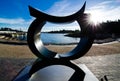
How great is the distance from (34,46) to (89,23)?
7.96 feet

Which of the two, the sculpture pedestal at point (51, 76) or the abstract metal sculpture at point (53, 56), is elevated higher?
the abstract metal sculpture at point (53, 56)

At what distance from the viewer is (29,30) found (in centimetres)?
691

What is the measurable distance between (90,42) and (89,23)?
30.5 inches

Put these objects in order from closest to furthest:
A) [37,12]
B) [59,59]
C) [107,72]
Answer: [37,12]
[59,59]
[107,72]

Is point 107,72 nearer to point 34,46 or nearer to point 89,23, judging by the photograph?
point 89,23

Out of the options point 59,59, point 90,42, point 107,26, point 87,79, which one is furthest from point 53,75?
point 107,26

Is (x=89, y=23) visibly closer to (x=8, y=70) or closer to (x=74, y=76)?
(x=74, y=76)

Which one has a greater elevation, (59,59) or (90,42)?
(90,42)

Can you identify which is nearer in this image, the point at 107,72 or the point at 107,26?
the point at 107,72

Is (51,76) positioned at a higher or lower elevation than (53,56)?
lower

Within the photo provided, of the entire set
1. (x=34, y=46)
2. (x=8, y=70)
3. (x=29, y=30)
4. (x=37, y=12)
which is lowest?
(x=8, y=70)

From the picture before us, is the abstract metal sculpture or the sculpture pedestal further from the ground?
the abstract metal sculpture

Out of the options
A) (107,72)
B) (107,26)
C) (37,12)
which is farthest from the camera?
(107,26)

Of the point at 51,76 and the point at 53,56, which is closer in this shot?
the point at 51,76
